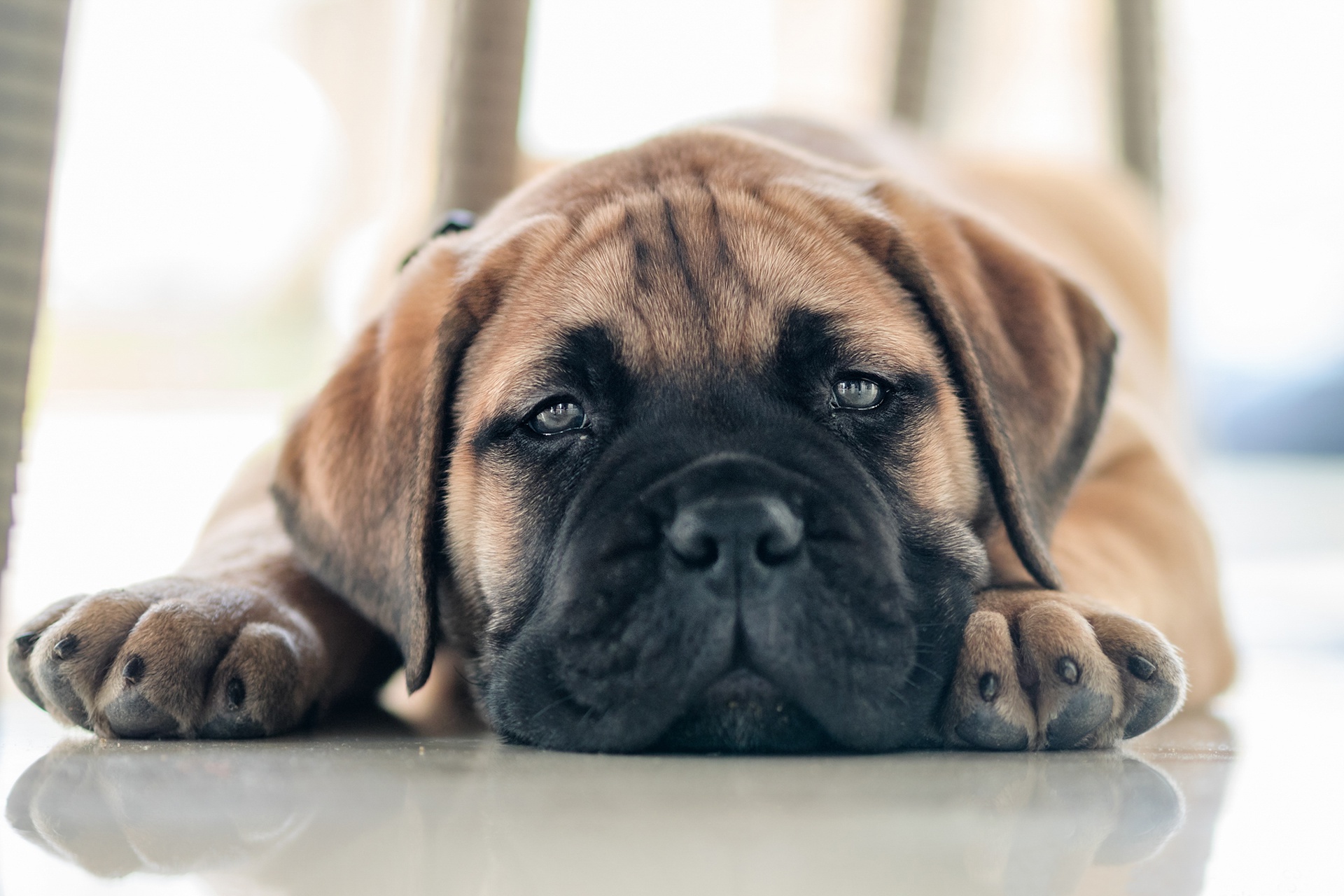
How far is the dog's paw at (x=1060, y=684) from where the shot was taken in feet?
6.48

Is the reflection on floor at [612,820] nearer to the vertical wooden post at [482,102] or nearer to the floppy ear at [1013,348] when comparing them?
the floppy ear at [1013,348]

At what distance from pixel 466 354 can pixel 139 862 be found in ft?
4.64

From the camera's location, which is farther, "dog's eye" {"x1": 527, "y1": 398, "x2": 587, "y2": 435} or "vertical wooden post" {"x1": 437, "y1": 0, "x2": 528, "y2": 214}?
"vertical wooden post" {"x1": 437, "y1": 0, "x2": 528, "y2": 214}

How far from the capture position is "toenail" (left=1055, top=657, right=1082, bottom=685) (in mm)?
1958

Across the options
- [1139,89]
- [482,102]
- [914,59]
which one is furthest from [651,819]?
[1139,89]

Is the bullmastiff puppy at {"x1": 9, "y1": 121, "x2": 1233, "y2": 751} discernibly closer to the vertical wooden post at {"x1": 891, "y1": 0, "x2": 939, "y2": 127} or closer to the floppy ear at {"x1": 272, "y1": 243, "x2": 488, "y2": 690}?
the floppy ear at {"x1": 272, "y1": 243, "x2": 488, "y2": 690}

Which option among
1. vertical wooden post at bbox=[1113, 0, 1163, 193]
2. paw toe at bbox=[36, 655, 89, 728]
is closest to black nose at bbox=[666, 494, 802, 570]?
paw toe at bbox=[36, 655, 89, 728]

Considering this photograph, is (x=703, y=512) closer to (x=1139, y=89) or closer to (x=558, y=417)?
(x=558, y=417)

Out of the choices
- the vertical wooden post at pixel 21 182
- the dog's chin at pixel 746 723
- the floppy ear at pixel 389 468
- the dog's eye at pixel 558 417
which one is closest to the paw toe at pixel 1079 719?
the dog's chin at pixel 746 723

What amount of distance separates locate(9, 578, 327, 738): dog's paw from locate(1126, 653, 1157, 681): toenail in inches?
58.1

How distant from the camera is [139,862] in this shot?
137cm

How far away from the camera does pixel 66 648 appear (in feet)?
6.83

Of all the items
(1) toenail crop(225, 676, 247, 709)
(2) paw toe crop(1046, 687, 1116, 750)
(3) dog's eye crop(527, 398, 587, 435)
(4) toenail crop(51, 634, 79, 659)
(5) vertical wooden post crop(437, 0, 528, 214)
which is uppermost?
(5) vertical wooden post crop(437, 0, 528, 214)

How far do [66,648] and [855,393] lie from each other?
147 centimetres
